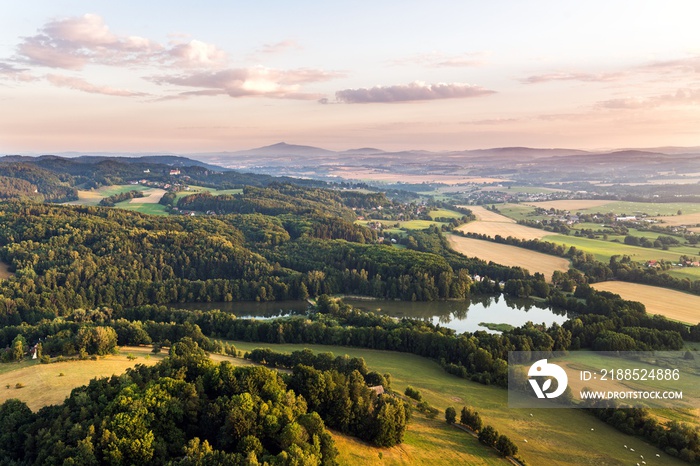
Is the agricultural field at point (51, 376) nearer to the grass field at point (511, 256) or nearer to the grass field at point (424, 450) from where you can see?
the grass field at point (424, 450)

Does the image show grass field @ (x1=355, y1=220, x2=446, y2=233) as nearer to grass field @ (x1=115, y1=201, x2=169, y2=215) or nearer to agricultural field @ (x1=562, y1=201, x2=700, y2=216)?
grass field @ (x1=115, y1=201, x2=169, y2=215)

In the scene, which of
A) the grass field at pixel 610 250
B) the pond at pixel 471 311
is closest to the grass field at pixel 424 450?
the pond at pixel 471 311

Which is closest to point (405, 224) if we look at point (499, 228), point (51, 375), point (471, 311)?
point (499, 228)

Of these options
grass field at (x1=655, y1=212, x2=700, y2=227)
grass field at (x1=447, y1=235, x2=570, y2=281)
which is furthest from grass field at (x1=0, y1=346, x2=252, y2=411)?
grass field at (x1=655, y1=212, x2=700, y2=227)

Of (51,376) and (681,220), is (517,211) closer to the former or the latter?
(681,220)

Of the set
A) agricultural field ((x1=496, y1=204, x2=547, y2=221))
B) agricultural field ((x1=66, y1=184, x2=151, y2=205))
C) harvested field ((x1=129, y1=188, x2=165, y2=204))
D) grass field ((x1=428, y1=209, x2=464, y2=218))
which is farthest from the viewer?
agricultural field ((x1=66, y1=184, x2=151, y2=205))

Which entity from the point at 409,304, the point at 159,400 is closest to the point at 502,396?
the point at 159,400

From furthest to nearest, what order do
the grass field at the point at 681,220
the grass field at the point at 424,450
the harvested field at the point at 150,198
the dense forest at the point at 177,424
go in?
the harvested field at the point at 150,198, the grass field at the point at 681,220, the grass field at the point at 424,450, the dense forest at the point at 177,424
